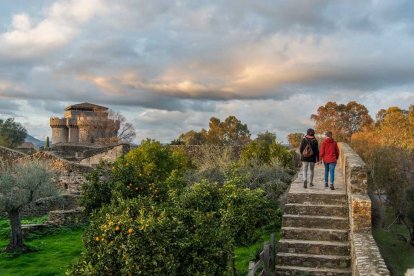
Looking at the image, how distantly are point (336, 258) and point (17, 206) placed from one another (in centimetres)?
994

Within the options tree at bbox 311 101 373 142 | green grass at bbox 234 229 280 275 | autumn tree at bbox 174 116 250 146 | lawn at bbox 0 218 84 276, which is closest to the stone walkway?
green grass at bbox 234 229 280 275

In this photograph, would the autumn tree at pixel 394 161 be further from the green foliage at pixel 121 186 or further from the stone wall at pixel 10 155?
the stone wall at pixel 10 155

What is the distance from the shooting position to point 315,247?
1056 cm

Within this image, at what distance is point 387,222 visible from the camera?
21078mm

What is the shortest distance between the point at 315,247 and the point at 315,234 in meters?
0.45

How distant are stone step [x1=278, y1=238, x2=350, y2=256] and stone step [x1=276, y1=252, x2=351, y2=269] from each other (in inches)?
6.9

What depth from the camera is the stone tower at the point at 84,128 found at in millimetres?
62475

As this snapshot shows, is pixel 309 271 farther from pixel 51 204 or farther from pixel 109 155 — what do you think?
pixel 109 155

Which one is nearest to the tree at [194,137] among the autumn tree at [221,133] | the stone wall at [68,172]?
the autumn tree at [221,133]

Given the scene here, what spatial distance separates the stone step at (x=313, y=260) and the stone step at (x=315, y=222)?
105cm

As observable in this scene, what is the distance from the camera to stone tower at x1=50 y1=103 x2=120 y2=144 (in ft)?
205

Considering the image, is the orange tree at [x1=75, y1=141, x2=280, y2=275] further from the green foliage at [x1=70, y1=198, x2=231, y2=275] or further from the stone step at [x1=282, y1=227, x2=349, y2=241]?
the stone step at [x1=282, y1=227, x2=349, y2=241]

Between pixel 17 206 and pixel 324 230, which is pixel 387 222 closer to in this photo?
pixel 324 230

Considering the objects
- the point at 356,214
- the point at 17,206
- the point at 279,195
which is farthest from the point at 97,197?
the point at 279,195
